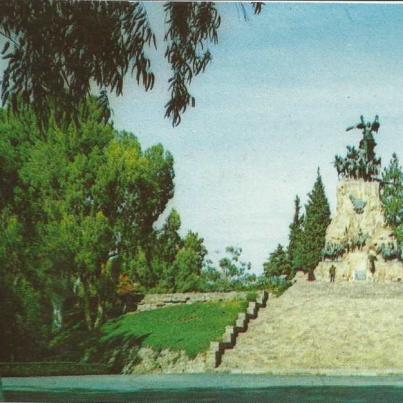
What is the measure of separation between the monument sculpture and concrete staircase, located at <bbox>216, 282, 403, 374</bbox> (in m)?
7.41

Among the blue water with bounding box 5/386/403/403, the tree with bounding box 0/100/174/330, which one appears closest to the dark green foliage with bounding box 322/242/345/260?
the tree with bounding box 0/100/174/330

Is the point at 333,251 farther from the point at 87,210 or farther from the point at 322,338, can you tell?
the point at 87,210

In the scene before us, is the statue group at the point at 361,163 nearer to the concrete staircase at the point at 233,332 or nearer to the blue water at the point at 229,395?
the concrete staircase at the point at 233,332

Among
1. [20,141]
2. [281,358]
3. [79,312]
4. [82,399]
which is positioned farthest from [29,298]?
[281,358]

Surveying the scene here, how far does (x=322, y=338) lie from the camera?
22.5m

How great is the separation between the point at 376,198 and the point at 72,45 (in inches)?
1148

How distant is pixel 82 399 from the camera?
1220 centimetres

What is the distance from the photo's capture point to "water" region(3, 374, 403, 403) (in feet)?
41.7

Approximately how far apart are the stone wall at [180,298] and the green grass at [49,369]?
7470 millimetres

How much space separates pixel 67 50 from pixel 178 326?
1690 centimetres

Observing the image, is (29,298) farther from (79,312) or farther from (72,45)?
(72,45)

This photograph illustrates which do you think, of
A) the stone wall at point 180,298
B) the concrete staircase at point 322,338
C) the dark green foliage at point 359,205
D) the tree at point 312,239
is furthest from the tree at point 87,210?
the tree at point 312,239

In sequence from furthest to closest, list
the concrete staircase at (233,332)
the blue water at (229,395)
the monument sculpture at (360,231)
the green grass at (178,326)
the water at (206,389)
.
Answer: the monument sculpture at (360,231) < the green grass at (178,326) < the concrete staircase at (233,332) < the water at (206,389) < the blue water at (229,395)

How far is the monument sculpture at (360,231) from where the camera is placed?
3553cm
